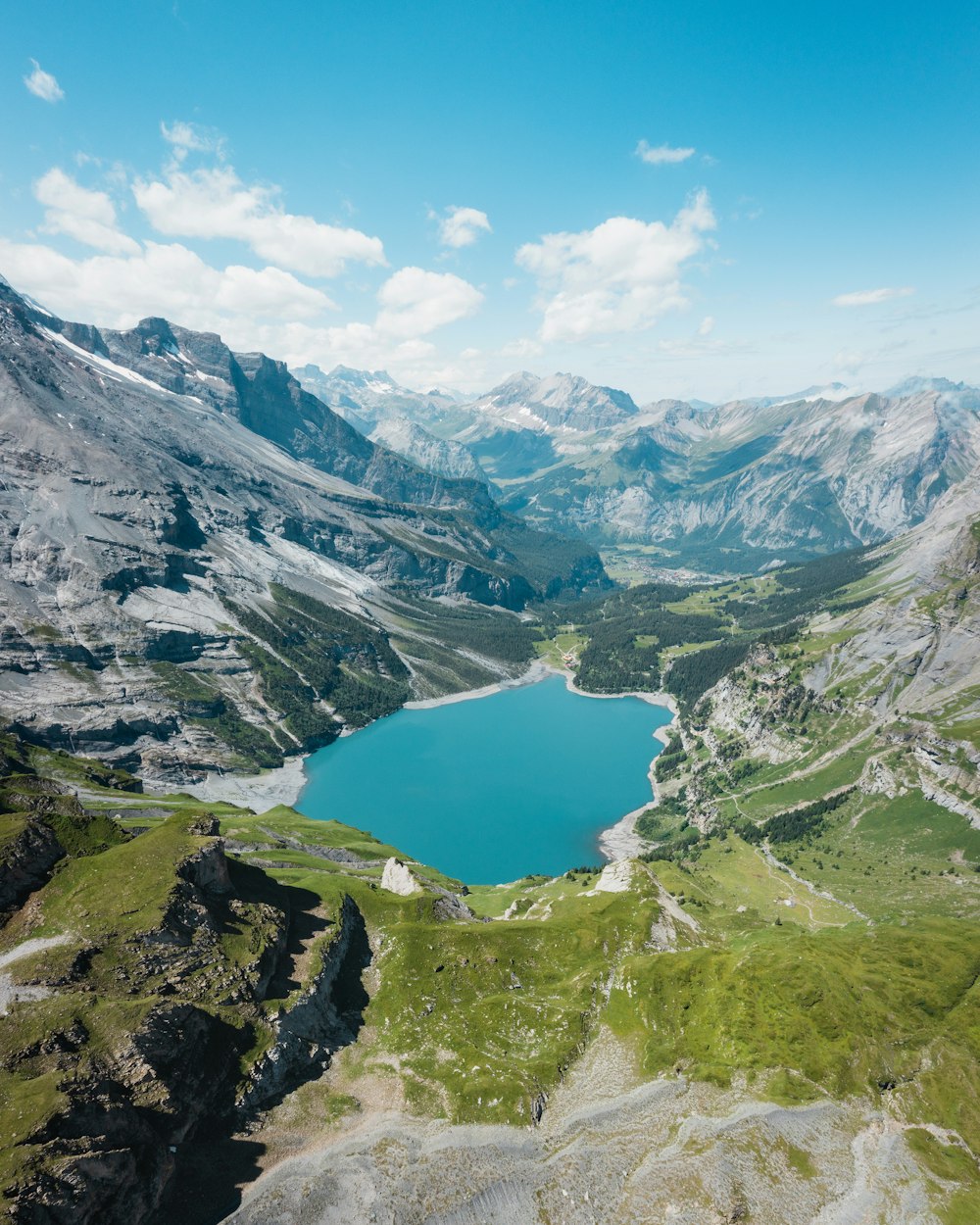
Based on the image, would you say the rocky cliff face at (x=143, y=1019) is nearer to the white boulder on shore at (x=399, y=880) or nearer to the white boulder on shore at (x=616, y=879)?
the white boulder on shore at (x=399, y=880)

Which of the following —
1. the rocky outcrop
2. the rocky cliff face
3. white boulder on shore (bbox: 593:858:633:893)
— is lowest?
white boulder on shore (bbox: 593:858:633:893)

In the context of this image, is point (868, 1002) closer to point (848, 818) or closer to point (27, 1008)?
point (27, 1008)

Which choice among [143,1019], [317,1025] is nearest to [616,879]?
[317,1025]

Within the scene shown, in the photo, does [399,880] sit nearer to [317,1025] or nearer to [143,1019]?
[317,1025]

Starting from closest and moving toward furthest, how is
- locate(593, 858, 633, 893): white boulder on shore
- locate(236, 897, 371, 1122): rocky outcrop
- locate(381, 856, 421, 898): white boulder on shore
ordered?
1. locate(236, 897, 371, 1122): rocky outcrop
2. locate(381, 856, 421, 898): white boulder on shore
3. locate(593, 858, 633, 893): white boulder on shore

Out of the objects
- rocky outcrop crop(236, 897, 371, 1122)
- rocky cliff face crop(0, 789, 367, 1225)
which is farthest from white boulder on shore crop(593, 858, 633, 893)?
rocky cliff face crop(0, 789, 367, 1225)

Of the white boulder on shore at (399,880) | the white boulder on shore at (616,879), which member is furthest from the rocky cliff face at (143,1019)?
the white boulder on shore at (616,879)

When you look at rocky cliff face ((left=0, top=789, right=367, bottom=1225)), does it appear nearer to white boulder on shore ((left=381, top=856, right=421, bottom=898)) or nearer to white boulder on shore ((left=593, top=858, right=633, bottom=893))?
white boulder on shore ((left=381, top=856, right=421, bottom=898))

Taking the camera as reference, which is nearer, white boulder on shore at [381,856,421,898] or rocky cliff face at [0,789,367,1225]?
rocky cliff face at [0,789,367,1225]

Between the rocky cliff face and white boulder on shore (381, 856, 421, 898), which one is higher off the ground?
the rocky cliff face
